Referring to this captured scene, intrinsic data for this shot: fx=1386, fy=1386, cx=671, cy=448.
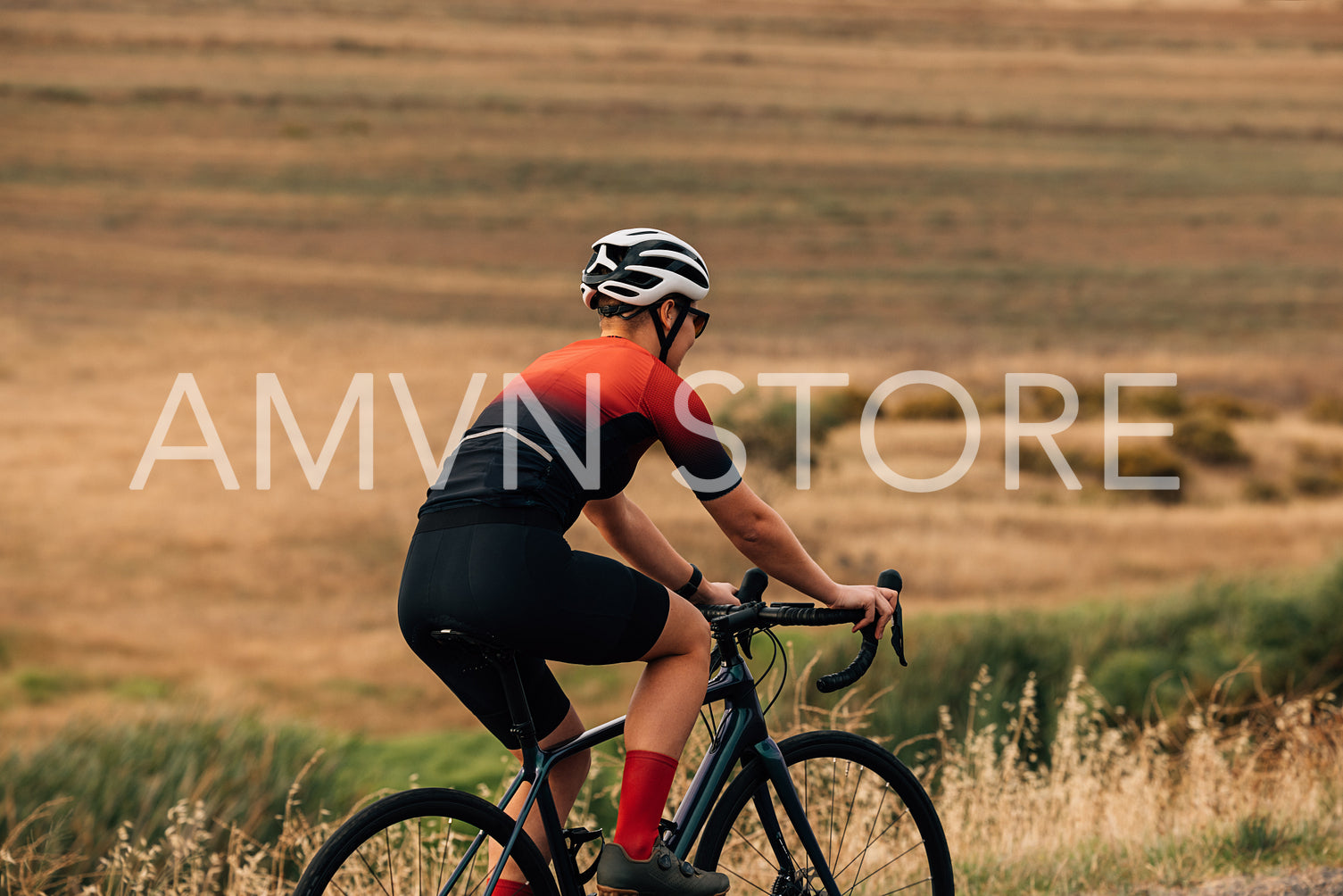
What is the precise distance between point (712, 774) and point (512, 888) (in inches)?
25.2

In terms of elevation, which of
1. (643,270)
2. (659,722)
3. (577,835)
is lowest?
(577,835)

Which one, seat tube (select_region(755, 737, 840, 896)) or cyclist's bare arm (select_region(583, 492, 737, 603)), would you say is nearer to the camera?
cyclist's bare arm (select_region(583, 492, 737, 603))

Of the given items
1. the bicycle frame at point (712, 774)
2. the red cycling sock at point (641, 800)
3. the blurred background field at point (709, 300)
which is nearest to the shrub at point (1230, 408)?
the blurred background field at point (709, 300)

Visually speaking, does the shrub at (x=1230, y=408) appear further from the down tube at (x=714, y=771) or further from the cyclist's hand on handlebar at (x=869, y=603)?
the cyclist's hand on handlebar at (x=869, y=603)

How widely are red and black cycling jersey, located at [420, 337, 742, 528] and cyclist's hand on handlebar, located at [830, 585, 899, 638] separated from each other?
46cm

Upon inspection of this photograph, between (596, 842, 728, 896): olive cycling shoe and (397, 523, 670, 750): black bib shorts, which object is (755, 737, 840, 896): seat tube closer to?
(596, 842, 728, 896): olive cycling shoe

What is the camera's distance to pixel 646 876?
11.9ft

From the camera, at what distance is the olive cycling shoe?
3.62 metres

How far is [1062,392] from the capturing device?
176 feet

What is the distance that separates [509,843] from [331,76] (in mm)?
137468

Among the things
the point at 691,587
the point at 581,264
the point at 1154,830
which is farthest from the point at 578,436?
the point at 581,264

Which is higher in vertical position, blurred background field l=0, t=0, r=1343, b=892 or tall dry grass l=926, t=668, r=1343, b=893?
blurred background field l=0, t=0, r=1343, b=892

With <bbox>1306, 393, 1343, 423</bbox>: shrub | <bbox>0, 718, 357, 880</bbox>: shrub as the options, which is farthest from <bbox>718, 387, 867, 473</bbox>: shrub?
<bbox>0, 718, 357, 880</bbox>: shrub

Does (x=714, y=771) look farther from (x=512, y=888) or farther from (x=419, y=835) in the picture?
(x=419, y=835)
